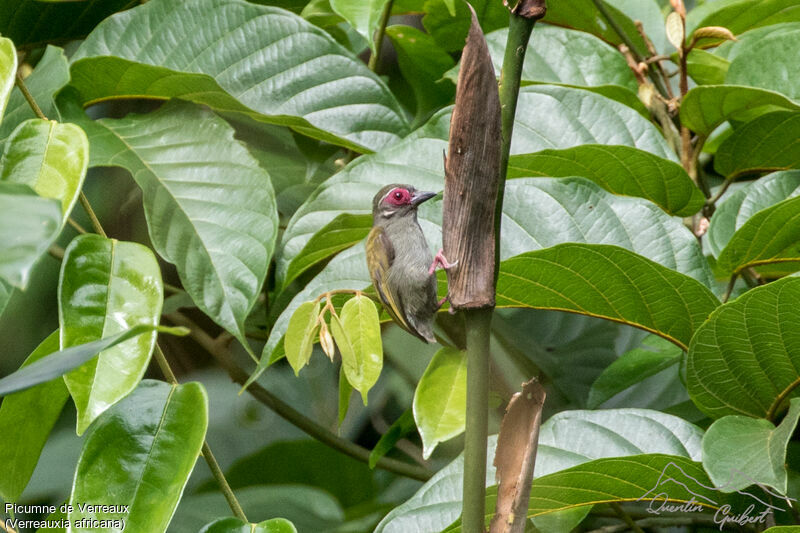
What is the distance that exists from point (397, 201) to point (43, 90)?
0.50 m

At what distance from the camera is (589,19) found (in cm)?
146

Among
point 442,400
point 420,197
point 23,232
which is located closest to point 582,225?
point 420,197

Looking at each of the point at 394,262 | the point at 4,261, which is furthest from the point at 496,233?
the point at 394,262

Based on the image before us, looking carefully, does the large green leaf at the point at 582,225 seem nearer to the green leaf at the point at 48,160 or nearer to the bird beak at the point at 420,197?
the bird beak at the point at 420,197

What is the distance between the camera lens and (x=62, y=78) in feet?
3.47

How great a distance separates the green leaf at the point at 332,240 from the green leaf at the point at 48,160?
44 centimetres

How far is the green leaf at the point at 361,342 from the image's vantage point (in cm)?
67

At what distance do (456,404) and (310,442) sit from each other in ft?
3.61

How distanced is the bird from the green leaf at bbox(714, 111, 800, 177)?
569 millimetres

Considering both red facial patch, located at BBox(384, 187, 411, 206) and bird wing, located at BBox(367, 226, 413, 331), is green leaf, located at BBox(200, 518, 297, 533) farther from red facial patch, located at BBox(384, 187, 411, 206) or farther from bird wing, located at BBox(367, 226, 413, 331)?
red facial patch, located at BBox(384, 187, 411, 206)

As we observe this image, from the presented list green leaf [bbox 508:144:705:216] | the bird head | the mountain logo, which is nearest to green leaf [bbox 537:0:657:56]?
green leaf [bbox 508:144:705:216]

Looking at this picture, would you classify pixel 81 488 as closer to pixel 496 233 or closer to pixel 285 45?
pixel 496 233

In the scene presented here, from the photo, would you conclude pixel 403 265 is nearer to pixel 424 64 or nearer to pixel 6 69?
pixel 6 69

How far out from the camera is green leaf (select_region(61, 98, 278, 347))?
3.49 feet
